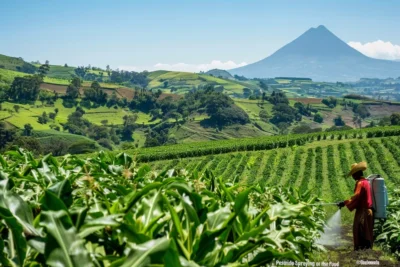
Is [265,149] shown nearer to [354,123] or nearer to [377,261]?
[377,261]

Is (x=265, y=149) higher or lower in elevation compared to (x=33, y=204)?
lower

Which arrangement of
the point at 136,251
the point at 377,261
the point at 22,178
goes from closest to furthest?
the point at 136,251
the point at 22,178
the point at 377,261

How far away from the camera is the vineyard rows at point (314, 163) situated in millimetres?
45688

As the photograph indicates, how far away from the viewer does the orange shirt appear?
8500 mm

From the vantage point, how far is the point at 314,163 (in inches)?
2103

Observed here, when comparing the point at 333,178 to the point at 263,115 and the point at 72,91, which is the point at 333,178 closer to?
the point at 263,115

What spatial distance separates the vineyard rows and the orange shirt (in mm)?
31738

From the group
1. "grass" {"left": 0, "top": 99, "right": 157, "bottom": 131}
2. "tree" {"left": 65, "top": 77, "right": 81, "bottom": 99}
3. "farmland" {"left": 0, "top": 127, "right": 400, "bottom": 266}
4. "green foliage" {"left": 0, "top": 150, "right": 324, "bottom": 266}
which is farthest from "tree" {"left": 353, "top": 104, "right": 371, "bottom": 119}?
"green foliage" {"left": 0, "top": 150, "right": 324, "bottom": 266}

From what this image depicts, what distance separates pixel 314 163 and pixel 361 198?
45968 millimetres

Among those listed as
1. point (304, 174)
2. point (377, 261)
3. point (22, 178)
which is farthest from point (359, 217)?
point (304, 174)

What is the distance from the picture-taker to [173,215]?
2.07 metres

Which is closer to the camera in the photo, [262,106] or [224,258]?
[224,258]

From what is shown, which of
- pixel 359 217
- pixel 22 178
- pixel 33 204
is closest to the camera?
pixel 33 204

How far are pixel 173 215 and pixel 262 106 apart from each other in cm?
16813
